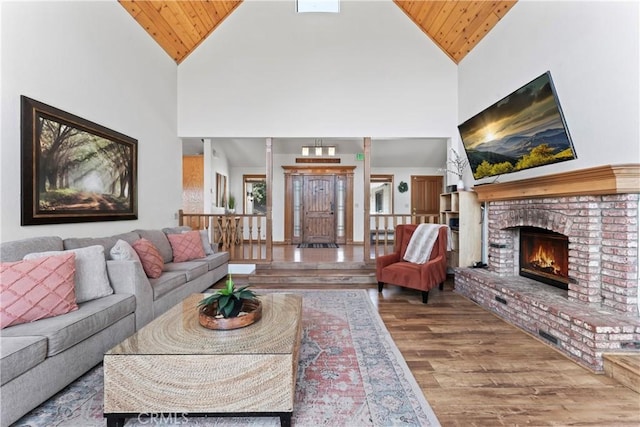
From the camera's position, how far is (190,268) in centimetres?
370

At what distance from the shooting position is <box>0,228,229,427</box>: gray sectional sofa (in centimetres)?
155

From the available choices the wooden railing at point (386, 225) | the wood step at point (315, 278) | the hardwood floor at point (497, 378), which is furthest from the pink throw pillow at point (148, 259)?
the wooden railing at point (386, 225)

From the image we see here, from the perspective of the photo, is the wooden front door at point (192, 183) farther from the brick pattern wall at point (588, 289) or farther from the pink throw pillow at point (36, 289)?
the brick pattern wall at point (588, 289)

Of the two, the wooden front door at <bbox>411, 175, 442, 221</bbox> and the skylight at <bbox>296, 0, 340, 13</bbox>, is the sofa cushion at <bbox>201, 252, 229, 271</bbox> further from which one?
the wooden front door at <bbox>411, 175, 442, 221</bbox>

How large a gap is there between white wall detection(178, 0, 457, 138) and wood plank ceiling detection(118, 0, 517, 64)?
148mm

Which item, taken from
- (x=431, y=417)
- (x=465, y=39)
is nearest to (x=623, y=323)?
(x=431, y=417)

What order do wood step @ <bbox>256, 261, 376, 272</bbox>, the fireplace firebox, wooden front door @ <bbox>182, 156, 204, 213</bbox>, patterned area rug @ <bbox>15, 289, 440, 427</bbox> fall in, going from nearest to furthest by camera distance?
patterned area rug @ <bbox>15, 289, 440, 427</bbox> → the fireplace firebox → wood step @ <bbox>256, 261, 376, 272</bbox> → wooden front door @ <bbox>182, 156, 204, 213</bbox>

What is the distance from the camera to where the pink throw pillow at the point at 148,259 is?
3.18 metres

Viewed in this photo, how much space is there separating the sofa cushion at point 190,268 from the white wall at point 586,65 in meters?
4.15

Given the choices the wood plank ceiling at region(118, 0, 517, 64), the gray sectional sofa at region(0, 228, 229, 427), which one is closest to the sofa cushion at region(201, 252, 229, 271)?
the gray sectional sofa at region(0, 228, 229, 427)

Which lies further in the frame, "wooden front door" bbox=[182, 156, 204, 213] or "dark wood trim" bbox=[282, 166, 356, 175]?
"dark wood trim" bbox=[282, 166, 356, 175]

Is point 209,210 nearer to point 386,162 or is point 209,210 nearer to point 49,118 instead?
point 49,118

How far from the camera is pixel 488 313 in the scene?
3.36m

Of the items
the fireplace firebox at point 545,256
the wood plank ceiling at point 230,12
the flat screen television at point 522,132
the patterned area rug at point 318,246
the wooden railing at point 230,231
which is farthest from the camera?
the patterned area rug at point 318,246
